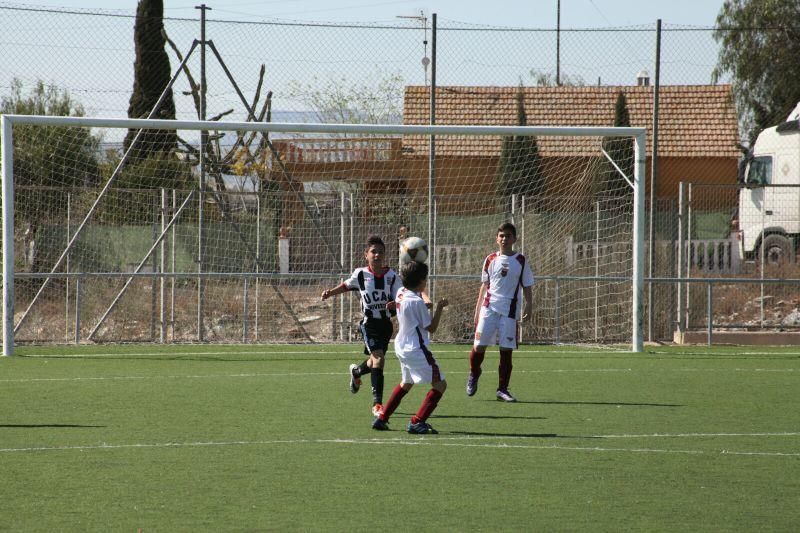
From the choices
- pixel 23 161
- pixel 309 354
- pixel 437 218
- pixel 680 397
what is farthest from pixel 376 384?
pixel 23 161

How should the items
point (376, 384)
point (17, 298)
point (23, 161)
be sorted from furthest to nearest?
1. point (23, 161)
2. point (17, 298)
3. point (376, 384)

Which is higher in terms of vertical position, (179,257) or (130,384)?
(179,257)

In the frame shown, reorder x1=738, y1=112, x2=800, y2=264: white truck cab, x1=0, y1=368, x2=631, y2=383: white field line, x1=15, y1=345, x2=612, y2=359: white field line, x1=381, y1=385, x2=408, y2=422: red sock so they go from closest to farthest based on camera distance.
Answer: x1=381, y1=385, x2=408, y2=422: red sock
x1=0, y1=368, x2=631, y2=383: white field line
x1=15, y1=345, x2=612, y2=359: white field line
x1=738, y1=112, x2=800, y2=264: white truck cab

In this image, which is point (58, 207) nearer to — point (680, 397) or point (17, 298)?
point (17, 298)

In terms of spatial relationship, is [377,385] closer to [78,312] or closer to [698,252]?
[78,312]

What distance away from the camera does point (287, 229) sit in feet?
64.7

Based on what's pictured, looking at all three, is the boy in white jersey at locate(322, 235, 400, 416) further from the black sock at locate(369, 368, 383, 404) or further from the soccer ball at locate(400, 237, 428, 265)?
the soccer ball at locate(400, 237, 428, 265)

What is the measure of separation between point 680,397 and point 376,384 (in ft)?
11.1

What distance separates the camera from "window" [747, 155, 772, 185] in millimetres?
26656

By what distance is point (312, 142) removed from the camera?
1898cm

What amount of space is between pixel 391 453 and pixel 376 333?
2.54m

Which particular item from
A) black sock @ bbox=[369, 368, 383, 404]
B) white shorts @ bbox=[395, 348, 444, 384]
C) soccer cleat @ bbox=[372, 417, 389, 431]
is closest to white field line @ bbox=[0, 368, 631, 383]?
black sock @ bbox=[369, 368, 383, 404]

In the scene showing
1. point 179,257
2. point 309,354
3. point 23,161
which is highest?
point 23,161

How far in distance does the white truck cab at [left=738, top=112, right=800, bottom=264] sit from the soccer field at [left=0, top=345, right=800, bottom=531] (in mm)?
8240
